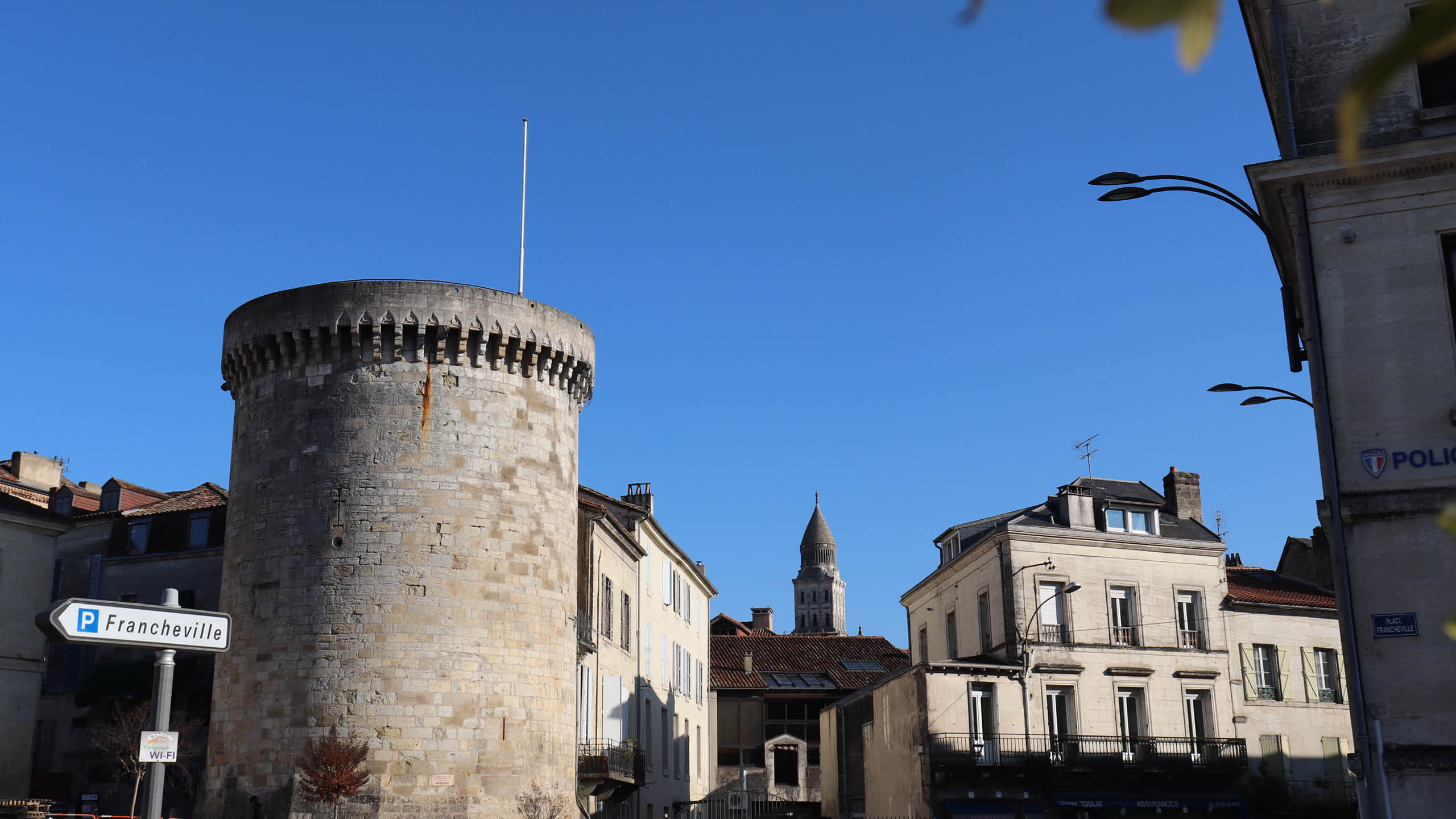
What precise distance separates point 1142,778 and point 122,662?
92.5 ft

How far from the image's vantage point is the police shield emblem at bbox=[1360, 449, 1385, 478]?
591 inches

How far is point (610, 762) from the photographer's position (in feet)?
103

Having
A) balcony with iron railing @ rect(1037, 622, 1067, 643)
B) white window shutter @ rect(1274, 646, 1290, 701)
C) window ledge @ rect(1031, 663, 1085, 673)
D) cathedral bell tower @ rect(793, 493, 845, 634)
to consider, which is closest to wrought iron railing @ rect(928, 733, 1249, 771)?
window ledge @ rect(1031, 663, 1085, 673)

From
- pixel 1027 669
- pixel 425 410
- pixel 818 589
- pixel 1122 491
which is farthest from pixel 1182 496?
pixel 818 589

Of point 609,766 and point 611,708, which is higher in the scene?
point 611,708

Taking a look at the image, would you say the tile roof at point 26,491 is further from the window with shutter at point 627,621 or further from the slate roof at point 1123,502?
the slate roof at point 1123,502

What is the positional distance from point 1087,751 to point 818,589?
Result: 106707mm

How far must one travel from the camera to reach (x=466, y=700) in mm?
23922

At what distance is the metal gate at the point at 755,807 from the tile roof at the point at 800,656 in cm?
523

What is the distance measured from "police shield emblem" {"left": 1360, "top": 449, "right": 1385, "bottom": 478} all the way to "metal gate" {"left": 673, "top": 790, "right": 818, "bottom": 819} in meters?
40.8

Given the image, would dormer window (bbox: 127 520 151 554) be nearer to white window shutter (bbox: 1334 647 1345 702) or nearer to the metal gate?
the metal gate

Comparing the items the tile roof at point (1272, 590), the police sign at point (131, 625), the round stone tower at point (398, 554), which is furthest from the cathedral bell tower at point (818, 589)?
the police sign at point (131, 625)

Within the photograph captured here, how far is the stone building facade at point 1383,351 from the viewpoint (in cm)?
1433

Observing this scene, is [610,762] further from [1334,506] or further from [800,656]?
[800,656]
